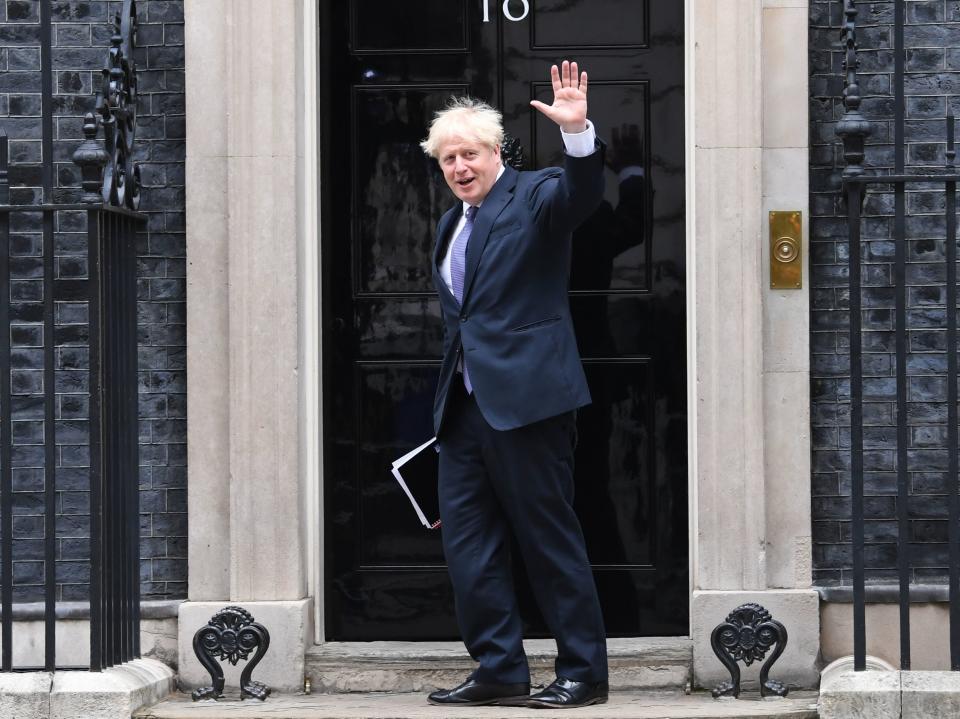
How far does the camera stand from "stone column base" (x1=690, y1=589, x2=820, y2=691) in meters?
5.53

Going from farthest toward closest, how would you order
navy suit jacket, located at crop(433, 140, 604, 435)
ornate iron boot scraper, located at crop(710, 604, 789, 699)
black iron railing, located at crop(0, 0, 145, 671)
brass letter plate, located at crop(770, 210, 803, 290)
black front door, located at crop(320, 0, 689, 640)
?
black front door, located at crop(320, 0, 689, 640) < brass letter plate, located at crop(770, 210, 803, 290) < ornate iron boot scraper, located at crop(710, 604, 789, 699) < black iron railing, located at crop(0, 0, 145, 671) < navy suit jacket, located at crop(433, 140, 604, 435)

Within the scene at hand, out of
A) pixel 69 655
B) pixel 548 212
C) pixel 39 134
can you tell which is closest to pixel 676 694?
pixel 548 212

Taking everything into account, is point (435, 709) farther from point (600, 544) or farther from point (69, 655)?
point (69, 655)

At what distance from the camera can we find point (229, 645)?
216 inches

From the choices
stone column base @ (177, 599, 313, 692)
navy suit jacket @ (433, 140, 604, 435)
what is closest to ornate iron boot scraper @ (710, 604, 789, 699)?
navy suit jacket @ (433, 140, 604, 435)

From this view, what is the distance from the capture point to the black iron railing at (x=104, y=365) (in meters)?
5.15

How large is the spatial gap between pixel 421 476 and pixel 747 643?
1.36 meters

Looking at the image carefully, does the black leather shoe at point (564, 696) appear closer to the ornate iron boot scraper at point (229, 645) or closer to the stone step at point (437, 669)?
the stone step at point (437, 669)

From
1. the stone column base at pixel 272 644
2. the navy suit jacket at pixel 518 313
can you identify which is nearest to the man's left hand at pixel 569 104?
the navy suit jacket at pixel 518 313

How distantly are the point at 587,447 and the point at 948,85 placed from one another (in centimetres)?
193

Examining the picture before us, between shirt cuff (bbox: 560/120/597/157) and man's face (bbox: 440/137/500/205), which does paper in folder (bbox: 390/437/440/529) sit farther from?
shirt cuff (bbox: 560/120/597/157)

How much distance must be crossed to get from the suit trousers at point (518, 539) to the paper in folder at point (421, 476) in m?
0.69

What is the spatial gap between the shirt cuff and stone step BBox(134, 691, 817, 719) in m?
1.79

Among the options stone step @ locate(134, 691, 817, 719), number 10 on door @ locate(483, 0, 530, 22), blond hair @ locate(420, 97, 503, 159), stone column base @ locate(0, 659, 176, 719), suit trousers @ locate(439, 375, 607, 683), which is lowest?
stone step @ locate(134, 691, 817, 719)
